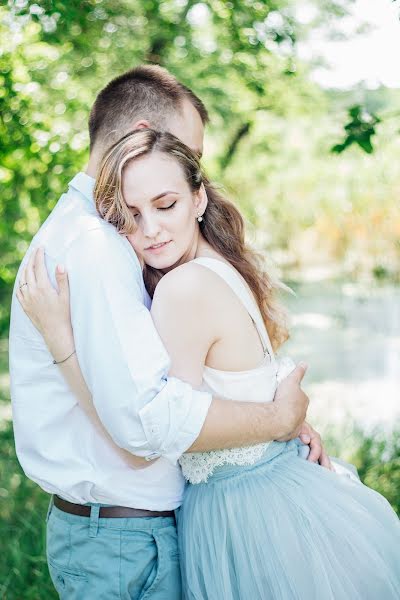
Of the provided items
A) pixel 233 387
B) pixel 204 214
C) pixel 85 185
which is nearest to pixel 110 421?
pixel 233 387

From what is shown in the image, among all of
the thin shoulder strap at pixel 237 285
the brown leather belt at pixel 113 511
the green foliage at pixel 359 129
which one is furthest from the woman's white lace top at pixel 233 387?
the green foliage at pixel 359 129

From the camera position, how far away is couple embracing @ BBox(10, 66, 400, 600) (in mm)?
1640

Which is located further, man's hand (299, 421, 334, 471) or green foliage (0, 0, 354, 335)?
green foliage (0, 0, 354, 335)

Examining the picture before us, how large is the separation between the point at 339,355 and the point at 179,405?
6205 millimetres

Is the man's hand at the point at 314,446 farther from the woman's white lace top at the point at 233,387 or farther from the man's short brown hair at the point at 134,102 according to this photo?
the man's short brown hair at the point at 134,102

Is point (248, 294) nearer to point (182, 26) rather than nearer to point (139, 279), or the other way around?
point (139, 279)

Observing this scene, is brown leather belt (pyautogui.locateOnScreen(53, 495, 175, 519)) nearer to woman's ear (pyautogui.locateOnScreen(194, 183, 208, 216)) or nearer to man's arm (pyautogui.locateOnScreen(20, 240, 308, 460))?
man's arm (pyautogui.locateOnScreen(20, 240, 308, 460))

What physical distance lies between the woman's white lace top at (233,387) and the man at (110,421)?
0.05m

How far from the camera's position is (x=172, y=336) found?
5.38 feet

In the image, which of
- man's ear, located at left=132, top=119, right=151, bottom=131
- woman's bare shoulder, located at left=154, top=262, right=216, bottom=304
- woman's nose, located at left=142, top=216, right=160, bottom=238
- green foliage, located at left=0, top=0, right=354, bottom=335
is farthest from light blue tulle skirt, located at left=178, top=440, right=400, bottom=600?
green foliage, located at left=0, top=0, right=354, bottom=335

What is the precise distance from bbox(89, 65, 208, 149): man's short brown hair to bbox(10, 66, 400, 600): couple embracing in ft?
0.75

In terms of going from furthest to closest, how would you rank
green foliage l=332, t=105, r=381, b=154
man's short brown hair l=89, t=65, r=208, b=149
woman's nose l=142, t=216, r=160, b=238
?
1. green foliage l=332, t=105, r=381, b=154
2. man's short brown hair l=89, t=65, r=208, b=149
3. woman's nose l=142, t=216, r=160, b=238

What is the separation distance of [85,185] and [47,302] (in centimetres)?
36

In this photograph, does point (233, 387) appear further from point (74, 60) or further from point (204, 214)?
point (74, 60)
